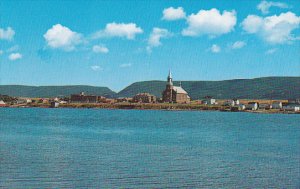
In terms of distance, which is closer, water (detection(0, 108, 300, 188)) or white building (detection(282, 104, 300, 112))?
water (detection(0, 108, 300, 188))

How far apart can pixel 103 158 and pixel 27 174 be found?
30.2 ft

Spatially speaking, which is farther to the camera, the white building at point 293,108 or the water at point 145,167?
the white building at point 293,108

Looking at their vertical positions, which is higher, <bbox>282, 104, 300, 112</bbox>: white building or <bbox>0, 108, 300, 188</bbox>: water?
<bbox>282, 104, 300, 112</bbox>: white building

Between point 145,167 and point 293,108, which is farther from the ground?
point 293,108

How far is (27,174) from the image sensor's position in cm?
2858

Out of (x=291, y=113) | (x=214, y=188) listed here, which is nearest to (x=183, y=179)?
(x=214, y=188)

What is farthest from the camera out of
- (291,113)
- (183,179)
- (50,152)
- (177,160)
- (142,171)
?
(291,113)

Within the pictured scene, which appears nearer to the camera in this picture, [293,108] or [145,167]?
[145,167]

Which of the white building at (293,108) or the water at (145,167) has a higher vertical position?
the white building at (293,108)

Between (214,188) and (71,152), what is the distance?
60.8 ft

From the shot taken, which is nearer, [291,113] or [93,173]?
[93,173]

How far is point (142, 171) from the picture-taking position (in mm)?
30484

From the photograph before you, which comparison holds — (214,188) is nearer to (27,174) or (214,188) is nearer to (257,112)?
(27,174)

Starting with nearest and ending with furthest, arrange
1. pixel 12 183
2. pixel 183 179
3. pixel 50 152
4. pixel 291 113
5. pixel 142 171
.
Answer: pixel 12 183 < pixel 183 179 < pixel 142 171 < pixel 50 152 < pixel 291 113
